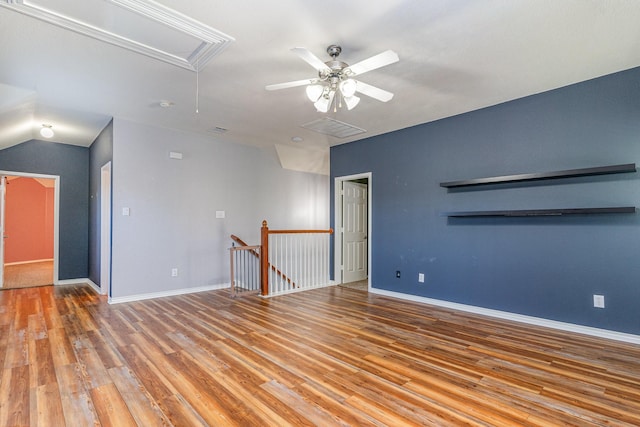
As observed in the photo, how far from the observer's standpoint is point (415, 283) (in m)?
4.67

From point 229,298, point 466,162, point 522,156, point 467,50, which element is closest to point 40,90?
point 229,298

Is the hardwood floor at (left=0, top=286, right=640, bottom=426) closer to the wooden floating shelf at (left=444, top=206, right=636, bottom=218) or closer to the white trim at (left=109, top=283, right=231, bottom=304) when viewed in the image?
the white trim at (left=109, top=283, right=231, bottom=304)

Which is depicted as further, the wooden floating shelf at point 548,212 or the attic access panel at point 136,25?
the wooden floating shelf at point 548,212

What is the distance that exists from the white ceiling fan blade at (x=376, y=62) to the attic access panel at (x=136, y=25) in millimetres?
1038

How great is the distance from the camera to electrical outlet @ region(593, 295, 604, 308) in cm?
318

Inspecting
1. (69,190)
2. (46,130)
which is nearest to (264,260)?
(46,130)

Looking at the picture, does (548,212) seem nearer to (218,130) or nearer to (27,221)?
(218,130)

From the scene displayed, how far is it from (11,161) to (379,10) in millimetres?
6720

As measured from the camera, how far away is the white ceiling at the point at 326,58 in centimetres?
222

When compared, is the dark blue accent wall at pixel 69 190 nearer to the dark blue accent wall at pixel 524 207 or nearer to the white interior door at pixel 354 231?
the white interior door at pixel 354 231

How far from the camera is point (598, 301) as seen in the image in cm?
320

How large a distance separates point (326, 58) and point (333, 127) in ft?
6.59

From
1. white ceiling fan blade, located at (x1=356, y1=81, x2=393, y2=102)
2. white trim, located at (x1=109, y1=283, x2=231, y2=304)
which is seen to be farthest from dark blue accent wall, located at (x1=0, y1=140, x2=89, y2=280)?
white ceiling fan blade, located at (x1=356, y1=81, x2=393, y2=102)

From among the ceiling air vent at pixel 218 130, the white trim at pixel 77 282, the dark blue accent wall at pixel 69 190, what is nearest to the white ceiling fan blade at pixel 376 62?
the ceiling air vent at pixel 218 130
